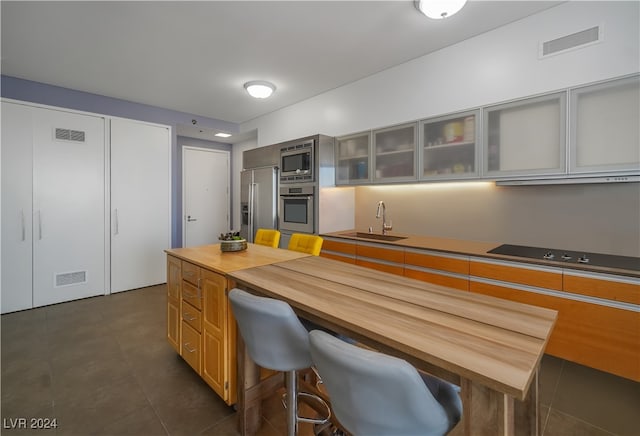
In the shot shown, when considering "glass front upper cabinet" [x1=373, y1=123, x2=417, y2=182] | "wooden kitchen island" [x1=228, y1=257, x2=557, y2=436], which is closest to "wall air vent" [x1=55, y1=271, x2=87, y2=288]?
"wooden kitchen island" [x1=228, y1=257, x2=557, y2=436]

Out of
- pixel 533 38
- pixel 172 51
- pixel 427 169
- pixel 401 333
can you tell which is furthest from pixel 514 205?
pixel 172 51

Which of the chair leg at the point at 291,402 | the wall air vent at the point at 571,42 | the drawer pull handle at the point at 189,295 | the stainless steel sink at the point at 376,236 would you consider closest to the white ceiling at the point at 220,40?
the wall air vent at the point at 571,42

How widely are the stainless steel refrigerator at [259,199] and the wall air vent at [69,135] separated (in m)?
2.13

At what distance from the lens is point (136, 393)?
1958 millimetres

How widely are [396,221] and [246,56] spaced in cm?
251

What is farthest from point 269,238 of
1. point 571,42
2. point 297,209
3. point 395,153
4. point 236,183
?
point 236,183

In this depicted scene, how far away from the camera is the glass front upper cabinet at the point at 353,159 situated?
11.2 feet

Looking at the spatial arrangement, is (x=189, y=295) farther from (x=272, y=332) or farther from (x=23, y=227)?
(x=23, y=227)

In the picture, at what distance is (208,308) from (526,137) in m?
2.75

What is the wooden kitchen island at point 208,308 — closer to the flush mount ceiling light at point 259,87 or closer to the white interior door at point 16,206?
the flush mount ceiling light at point 259,87

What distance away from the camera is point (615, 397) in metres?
1.88

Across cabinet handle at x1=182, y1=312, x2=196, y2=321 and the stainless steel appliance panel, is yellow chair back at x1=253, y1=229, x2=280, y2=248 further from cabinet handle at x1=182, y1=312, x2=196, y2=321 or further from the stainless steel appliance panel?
cabinet handle at x1=182, y1=312, x2=196, y2=321

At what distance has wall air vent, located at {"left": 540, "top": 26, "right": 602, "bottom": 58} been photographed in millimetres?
2049

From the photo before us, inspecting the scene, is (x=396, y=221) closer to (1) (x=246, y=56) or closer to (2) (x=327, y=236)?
(2) (x=327, y=236)
